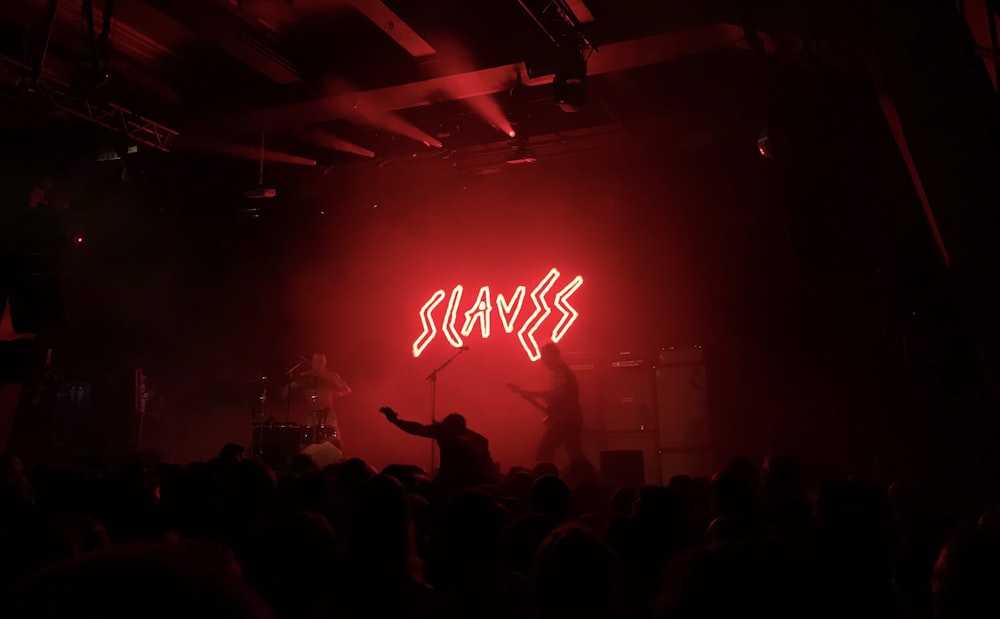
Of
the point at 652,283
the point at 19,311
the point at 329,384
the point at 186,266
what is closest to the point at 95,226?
the point at 186,266

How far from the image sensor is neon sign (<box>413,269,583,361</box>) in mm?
12070

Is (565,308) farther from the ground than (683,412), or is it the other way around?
(565,308)

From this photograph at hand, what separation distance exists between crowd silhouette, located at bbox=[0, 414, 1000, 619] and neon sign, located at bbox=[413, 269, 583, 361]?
674 centimetres

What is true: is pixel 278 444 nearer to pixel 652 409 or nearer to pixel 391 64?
pixel 391 64

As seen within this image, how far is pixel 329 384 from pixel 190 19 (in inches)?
225

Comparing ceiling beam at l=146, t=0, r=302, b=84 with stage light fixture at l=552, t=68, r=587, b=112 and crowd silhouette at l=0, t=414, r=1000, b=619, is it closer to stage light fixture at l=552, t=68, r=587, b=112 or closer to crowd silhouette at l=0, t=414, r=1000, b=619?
stage light fixture at l=552, t=68, r=587, b=112

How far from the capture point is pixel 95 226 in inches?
494

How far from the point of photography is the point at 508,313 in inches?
502

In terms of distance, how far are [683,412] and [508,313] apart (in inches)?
141

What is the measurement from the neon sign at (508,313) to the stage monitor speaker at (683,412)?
5.95ft

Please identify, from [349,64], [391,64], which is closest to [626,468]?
[391,64]

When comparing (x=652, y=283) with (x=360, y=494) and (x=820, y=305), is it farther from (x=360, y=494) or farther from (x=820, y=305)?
(x=360, y=494)

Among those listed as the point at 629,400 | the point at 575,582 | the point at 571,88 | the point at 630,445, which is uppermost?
the point at 571,88

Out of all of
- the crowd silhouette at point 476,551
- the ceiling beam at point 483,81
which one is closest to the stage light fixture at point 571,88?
the ceiling beam at point 483,81
